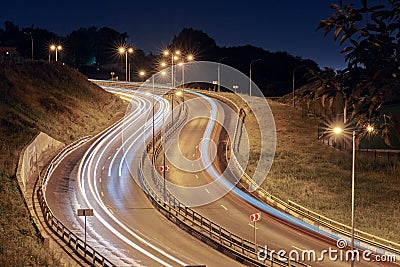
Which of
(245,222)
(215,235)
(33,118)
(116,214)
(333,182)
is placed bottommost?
(245,222)

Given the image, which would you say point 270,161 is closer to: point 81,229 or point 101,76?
point 81,229

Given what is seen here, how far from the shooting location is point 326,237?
34.2 m

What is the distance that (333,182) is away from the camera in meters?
51.7

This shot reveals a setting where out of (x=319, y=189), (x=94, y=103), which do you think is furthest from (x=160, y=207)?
(x=94, y=103)

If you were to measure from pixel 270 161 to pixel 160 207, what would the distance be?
976 inches

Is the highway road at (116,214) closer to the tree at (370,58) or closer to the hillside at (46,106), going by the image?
the hillside at (46,106)

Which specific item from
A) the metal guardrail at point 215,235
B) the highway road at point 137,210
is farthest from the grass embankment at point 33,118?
the metal guardrail at point 215,235

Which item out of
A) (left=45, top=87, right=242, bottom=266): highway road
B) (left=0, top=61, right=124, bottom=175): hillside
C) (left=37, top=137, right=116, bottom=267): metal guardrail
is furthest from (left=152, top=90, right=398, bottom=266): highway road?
(left=0, top=61, right=124, bottom=175): hillside

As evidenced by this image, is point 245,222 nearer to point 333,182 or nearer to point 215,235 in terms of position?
point 215,235

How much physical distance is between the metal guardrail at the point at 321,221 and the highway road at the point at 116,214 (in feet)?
28.9

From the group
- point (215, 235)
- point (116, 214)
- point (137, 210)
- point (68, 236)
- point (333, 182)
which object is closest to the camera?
point (68, 236)

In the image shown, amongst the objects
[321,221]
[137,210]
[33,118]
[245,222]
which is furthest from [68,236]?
[33,118]

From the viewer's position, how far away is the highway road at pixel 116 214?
29.4 m

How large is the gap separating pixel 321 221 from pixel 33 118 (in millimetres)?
38817
